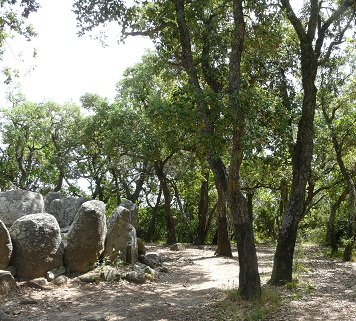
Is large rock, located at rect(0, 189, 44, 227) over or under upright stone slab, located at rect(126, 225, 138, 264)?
over

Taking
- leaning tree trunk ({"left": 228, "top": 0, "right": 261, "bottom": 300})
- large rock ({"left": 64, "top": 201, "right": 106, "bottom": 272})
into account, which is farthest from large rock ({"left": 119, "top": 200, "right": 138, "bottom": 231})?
leaning tree trunk ({"left": 228, "top": 0, "right": 261, "bottom": 300})

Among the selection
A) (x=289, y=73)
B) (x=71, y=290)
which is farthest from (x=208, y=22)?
(x=71, y=290)

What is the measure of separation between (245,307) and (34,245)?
5220mm

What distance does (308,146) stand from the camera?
411 inches

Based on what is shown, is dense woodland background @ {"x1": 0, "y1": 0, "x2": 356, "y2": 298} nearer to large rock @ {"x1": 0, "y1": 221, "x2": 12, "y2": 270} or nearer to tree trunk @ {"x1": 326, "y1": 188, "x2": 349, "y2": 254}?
tree trunk @ {"x1": 326, "y1": 188, "x2": 349, "y2": 254}

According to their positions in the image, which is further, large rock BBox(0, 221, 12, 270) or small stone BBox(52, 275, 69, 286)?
small stone BBox(52, 275, 69, 286)

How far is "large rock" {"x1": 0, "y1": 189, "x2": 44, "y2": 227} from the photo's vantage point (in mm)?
11992

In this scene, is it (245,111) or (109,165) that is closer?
(245,111)

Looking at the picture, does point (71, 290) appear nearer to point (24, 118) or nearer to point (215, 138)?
point (215, 138)

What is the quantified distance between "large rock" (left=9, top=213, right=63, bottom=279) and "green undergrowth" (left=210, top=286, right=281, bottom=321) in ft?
14.3

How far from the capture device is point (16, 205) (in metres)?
12.2

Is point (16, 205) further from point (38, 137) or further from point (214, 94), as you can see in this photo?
point (38, 137)

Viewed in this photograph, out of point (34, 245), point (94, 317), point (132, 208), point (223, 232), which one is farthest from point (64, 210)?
point (94, 317)

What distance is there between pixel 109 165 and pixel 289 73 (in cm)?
1229
